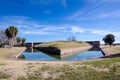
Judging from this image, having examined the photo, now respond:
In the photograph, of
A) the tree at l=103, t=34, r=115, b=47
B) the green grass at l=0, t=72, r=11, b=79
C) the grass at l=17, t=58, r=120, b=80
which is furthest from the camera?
the tree at l=103, t=34, r=115, b=47

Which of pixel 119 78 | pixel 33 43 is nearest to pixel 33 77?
pixel 119 78

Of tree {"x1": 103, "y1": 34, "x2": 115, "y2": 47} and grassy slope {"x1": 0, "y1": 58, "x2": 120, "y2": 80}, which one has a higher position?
tree {"x1": 103, "y1": 34, "x2": 115, "y2": 47}

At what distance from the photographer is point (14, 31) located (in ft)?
204

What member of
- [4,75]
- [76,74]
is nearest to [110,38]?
[76,74]

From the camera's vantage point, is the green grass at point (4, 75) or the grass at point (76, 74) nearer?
the grass at point (76, 74)

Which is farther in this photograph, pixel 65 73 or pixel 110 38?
pixel 110 38

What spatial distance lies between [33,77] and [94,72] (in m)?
4.15

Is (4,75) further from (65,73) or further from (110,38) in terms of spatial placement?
(110,38)

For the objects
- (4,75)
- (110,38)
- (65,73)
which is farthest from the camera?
(110,38)

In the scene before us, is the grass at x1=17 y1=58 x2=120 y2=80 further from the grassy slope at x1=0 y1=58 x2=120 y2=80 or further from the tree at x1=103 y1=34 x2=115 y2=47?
the tree at x1=103 y1=34 x2=115 y2=47

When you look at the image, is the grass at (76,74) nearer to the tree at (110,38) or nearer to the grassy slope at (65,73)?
the grassy slope at (65,73)

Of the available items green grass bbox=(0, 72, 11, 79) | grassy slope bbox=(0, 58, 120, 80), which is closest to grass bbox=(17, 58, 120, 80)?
grassy slope bbox=(0, 58, 120, 80)

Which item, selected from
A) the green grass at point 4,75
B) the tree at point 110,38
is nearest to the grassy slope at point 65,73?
the green grass at point 4,75

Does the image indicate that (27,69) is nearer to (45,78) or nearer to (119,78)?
(45,78)
